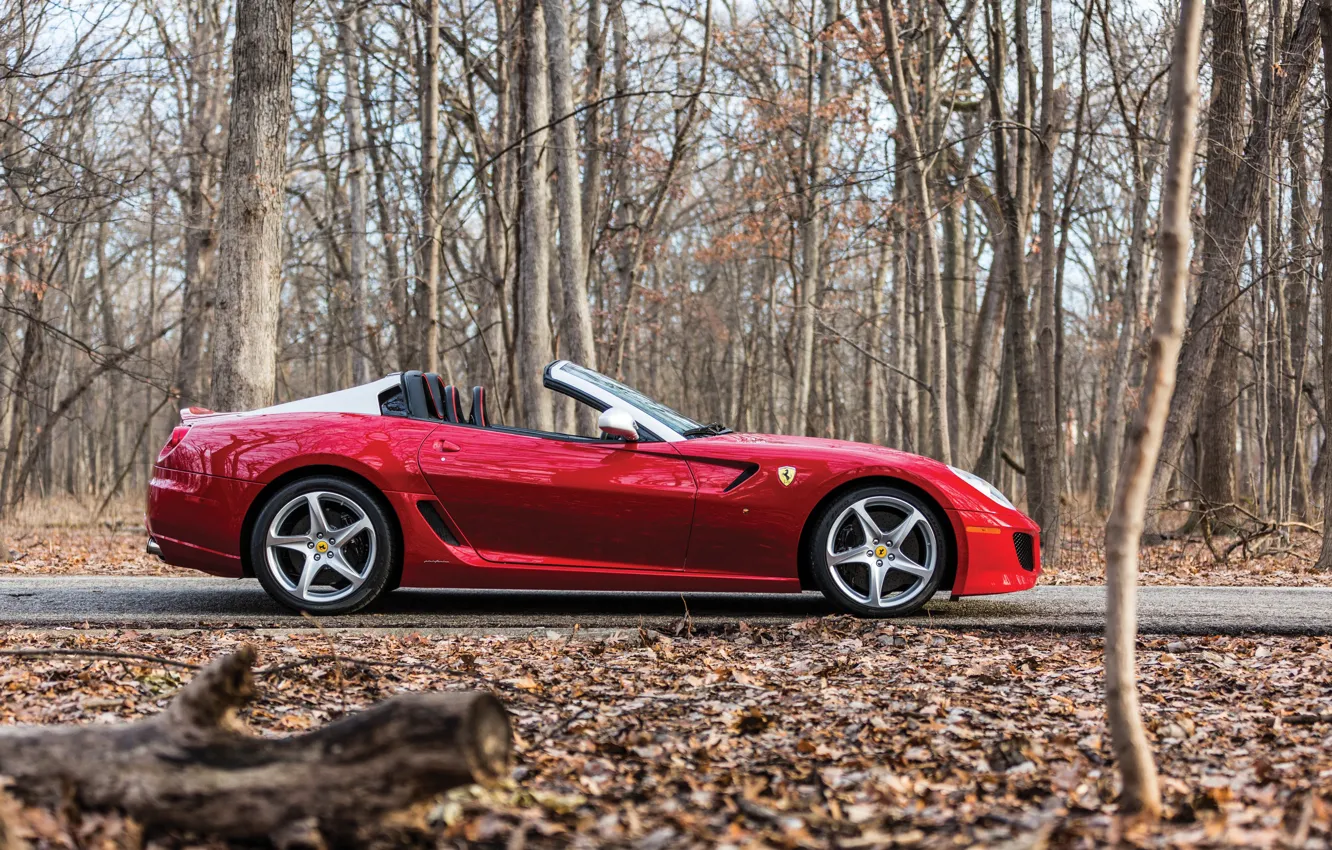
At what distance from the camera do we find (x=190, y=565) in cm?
633

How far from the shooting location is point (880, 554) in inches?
233

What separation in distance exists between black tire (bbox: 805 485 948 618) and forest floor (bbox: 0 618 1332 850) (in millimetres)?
228

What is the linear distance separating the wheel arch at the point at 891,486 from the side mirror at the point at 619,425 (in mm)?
1040

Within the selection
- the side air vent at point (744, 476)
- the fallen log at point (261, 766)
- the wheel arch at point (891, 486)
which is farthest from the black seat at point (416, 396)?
the fallen log at point (261, 766)

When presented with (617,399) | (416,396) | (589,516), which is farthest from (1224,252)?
(416,396)

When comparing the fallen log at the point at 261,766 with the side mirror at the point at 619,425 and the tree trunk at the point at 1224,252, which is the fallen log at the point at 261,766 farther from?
the tree trunk at the point at 1224,252

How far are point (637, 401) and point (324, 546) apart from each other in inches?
74.8

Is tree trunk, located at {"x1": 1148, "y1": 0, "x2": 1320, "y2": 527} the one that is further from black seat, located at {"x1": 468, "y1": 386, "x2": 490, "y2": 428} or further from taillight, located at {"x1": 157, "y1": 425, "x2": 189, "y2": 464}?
taillight, located at {"x1": 157, "y1": 425, "x2": 189, "y2": 464}

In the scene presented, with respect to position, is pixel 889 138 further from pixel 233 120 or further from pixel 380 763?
pixel 380 763

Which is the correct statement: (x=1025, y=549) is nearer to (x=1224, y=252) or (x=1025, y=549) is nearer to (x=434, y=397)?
(x=434, y=397)

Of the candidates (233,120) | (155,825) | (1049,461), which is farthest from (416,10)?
(155,825)

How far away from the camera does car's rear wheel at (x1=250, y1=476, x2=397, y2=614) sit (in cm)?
602

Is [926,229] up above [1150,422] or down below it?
above

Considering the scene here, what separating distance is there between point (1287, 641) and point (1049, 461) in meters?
5.77
